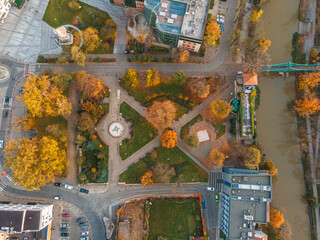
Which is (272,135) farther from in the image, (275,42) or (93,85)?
(93,85)

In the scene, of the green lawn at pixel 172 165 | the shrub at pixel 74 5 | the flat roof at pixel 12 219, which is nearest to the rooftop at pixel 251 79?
the green lawn at pixel 172 165

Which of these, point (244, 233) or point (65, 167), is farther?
point (65, 167)

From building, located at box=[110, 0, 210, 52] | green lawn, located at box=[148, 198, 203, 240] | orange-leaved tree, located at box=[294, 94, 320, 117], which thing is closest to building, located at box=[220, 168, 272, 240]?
green lawn, located at box=[148, 198, 203, 240]

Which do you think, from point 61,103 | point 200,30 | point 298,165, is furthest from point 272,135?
point 61,103

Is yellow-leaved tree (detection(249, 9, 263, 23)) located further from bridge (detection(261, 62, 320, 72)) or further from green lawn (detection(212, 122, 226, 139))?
green lawn (detection(212, 122, 226, 139))

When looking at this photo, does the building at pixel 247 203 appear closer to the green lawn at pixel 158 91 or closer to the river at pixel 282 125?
the river at pixel 282 125

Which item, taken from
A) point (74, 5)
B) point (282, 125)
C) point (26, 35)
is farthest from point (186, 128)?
point (26, 35)
